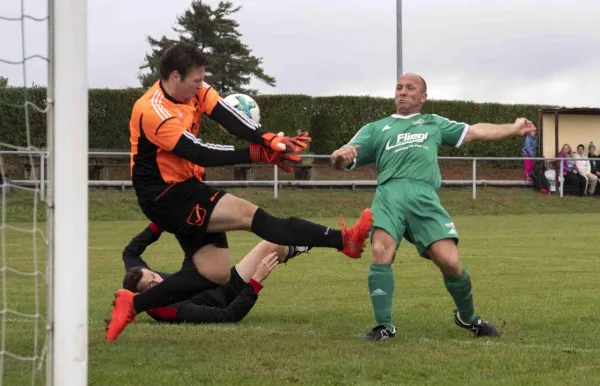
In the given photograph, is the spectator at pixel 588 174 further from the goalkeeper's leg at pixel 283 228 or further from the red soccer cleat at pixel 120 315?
the red soccer cleat at pixel 120 315

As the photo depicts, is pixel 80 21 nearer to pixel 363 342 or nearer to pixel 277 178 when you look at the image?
pixel 363 342

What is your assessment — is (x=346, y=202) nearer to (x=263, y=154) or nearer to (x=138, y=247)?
(x=138, y=247)

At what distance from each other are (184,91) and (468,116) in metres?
29.4

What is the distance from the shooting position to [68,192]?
190 inches

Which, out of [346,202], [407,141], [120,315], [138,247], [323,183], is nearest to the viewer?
[120,315]

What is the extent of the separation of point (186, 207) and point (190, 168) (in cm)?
29

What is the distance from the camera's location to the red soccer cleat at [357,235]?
656cm

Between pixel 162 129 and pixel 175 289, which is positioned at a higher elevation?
pixel 162 129

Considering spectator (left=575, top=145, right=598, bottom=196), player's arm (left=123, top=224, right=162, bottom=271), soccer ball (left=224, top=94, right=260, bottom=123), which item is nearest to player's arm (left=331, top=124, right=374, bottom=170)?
soccer ball (left=224, top=94, right=260, bottom=123)

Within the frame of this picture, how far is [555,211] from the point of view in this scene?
27406mm

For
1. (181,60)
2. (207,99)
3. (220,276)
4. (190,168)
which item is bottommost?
(220,276)

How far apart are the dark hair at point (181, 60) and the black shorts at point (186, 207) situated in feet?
2.44

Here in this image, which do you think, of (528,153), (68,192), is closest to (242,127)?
(68,192)

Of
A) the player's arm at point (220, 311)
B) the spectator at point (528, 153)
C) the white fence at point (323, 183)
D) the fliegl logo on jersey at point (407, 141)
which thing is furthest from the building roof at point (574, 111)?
the fliegl logo on jersey at point (407, 141)
